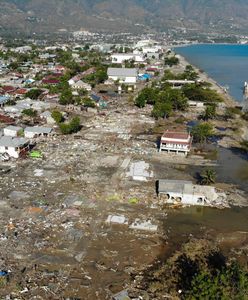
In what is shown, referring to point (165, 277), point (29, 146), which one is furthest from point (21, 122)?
point (165, 277)

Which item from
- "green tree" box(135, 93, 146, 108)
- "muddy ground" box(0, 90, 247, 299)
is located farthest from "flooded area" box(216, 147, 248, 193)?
"green tree" box(135, 93, 146, 108)

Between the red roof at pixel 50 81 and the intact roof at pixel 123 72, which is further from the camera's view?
the intact roof at pixel 123 72

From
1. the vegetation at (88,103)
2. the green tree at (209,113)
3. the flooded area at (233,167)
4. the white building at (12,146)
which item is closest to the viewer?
the flooded area at (233,167)

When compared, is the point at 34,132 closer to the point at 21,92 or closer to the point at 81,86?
the point at 21,92

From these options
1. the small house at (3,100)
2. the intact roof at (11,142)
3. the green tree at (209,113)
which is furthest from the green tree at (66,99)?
the intact roof at (11,142)

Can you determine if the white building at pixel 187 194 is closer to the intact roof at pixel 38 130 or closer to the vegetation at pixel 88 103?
the intact roof at pixel 38 130

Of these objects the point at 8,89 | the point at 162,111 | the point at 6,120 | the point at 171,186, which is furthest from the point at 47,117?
the point at 171,186
